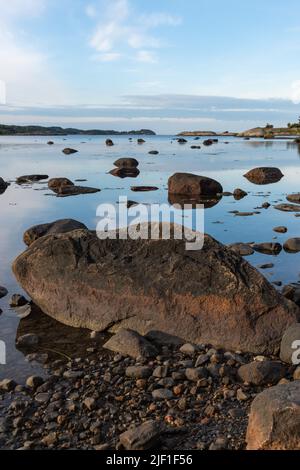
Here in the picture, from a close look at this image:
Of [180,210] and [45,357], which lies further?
[180,210]

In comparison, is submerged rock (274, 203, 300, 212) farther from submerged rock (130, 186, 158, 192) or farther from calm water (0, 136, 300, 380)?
submerged rock (130, 186, 158, 192)

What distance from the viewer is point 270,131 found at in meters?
184

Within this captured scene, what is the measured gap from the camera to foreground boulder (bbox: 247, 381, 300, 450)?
17.1ft

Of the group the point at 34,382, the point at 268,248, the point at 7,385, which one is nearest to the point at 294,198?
the point at 268,248

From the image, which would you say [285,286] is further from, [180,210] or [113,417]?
[180,210]

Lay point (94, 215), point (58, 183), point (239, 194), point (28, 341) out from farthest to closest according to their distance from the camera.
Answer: point (58, 183) < point (239, 194) < point (94, 215) < point (28, 341)

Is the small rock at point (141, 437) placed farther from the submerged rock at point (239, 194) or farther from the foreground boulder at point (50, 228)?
the submerged rock at point (239, 194)

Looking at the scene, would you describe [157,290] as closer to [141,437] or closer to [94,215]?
[141,437]

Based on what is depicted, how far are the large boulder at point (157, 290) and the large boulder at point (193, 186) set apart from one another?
1940 centimetres

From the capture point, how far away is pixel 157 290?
9.06m

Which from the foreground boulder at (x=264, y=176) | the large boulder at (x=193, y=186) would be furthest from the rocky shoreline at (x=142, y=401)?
the foreground boulder at (x=264, y=176)

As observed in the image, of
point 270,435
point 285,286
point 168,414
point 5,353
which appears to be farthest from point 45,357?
point 285,286

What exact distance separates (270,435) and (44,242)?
6659 millimetres

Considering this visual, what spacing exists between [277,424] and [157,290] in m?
4.15
